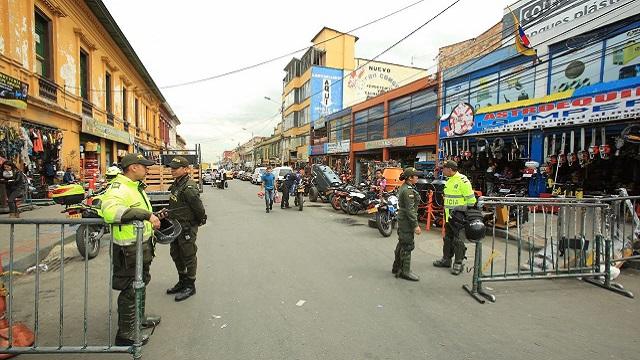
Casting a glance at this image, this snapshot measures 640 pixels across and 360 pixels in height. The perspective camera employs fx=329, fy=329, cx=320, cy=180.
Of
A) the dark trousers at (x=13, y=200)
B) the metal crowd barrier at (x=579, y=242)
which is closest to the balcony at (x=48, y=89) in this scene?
the dark trousers at (x=13, y=200)

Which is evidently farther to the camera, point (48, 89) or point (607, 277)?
point (48, 89)

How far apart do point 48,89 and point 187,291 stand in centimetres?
1206

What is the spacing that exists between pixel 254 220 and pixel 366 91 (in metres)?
26.3

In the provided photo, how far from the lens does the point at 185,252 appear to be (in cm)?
421

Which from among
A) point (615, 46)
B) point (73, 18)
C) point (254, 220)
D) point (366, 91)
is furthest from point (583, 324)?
point (366, 91)

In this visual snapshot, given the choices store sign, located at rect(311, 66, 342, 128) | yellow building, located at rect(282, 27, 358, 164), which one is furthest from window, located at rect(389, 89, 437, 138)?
yellow building, located at rect(282, 27, 358, 164)

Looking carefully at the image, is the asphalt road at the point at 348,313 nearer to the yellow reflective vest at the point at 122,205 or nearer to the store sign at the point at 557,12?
the yellow reflective vest at the point at 122,205

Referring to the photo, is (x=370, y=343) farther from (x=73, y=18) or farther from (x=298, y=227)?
(x=73, y=18)

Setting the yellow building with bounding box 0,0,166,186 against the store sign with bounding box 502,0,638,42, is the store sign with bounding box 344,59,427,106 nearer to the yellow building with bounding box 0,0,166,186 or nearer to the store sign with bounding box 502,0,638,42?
the yellow building with bounding box 0,0,166,186

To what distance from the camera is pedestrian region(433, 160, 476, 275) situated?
207 inches

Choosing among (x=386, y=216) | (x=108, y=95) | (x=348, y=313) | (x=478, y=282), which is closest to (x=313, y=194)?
(x=386, y=216)

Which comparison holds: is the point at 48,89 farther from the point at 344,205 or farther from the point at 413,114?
the point at 413,114

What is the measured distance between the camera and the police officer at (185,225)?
4.21 meters

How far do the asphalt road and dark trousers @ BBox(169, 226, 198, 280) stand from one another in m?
0.33
